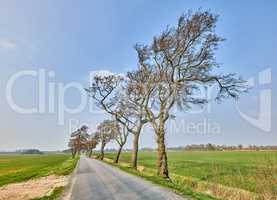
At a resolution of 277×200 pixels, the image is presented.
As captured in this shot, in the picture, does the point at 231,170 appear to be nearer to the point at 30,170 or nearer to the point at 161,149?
the point at 161,149

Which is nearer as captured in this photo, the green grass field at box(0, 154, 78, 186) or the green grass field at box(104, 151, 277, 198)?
the green grass field at box(104, 151, 277, 198)

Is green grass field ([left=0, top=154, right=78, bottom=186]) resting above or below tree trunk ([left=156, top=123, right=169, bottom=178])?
below

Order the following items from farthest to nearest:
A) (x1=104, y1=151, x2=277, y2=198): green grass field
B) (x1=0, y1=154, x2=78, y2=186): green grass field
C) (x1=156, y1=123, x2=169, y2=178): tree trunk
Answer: (x1=0, y1=154, x2=78, y2=186): green grass field < (x1=156, y1=123, x2=169, y2=178): tree trunk < (x1=104, y1=151, x2=277, y2=198): green grass field

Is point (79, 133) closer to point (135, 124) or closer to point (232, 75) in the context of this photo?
point (135, 124)

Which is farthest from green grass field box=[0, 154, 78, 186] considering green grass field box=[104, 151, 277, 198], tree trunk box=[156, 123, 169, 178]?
green grass field box=[104, 151, 277, 198]

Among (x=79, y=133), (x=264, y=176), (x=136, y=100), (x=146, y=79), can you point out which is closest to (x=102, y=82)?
(x=136, y=100)

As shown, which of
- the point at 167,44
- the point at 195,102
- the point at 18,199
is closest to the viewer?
the point at 18,199

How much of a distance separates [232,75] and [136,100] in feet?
38.4

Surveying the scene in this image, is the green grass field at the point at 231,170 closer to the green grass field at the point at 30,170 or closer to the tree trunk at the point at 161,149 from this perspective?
the tree trunk at the point at 161,149

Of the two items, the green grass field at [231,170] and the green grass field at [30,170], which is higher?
the green grass field at [231,170]

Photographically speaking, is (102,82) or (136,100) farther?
(102,82)

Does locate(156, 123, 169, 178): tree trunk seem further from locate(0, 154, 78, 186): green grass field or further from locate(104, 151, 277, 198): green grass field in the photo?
locate(0, 154, 78, 186): green grass field

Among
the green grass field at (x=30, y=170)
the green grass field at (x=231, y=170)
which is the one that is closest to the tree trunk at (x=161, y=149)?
the green grass field at (x=231, y=170)

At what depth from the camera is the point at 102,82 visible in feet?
106
